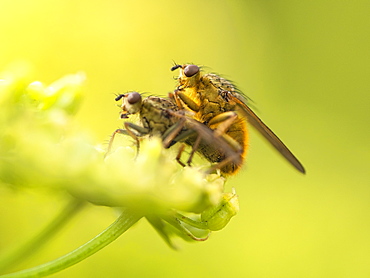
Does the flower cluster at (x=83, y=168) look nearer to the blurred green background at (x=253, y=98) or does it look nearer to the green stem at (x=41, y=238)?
A: the green stem at (x=41, y=238)

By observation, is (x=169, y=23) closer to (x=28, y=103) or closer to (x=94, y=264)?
(x=94, y=264)

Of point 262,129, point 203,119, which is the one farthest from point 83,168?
point 262,129

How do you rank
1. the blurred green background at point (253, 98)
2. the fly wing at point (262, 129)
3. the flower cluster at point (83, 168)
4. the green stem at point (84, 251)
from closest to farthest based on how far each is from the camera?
the flower cluster at point (83, 168), the green stem at point (84, 251), the fly wing at point (262, 129), the blurred green background at point (253, 98)

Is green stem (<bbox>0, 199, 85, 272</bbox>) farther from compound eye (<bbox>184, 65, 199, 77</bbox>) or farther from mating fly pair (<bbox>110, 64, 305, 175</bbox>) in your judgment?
compound eye (<bbox>184, 65, 199, 77</bbox>)

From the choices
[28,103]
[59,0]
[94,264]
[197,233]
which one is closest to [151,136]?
[197,233]

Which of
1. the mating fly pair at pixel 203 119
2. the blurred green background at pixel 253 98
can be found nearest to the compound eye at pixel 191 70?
the mating fly pair at pixel 203 119
